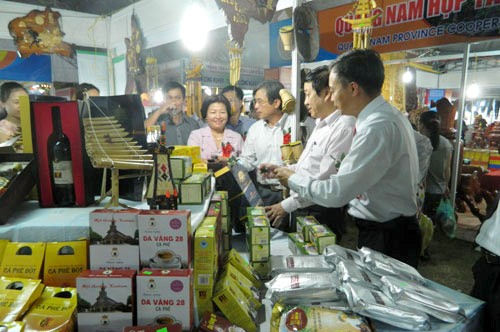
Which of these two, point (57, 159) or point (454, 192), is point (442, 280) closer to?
→ point (454, 192)

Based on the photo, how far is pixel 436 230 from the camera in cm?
464

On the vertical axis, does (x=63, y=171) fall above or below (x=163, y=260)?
above

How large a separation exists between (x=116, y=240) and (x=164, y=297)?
229mm

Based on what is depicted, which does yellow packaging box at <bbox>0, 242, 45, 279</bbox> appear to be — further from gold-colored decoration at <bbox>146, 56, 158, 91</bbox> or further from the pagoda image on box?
gold-colored decoration at <bbox>146, 56, 158, 91</bbox>

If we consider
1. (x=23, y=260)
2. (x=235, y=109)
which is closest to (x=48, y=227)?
(x=23, y=260)

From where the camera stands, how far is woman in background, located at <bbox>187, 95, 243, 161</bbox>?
117 inches

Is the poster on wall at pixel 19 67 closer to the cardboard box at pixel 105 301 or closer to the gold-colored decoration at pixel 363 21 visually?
the gold-colored decoration at pixel 363 21

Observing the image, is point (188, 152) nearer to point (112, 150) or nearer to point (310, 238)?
point (112, 150)

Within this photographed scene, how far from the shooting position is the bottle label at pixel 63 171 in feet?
4.20

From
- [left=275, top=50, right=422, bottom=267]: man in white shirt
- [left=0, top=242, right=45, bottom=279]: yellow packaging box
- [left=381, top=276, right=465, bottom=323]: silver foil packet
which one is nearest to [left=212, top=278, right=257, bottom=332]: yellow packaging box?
[left=381, top=276, right=465, bottom=323]: silver foil packet

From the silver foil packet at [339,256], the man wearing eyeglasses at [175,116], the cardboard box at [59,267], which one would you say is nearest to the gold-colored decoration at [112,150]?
the cardboard box at [59,267]

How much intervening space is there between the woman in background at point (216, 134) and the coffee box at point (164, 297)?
80.6 inches

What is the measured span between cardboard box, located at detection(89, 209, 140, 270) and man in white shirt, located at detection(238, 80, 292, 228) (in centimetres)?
187

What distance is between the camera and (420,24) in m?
3.47
